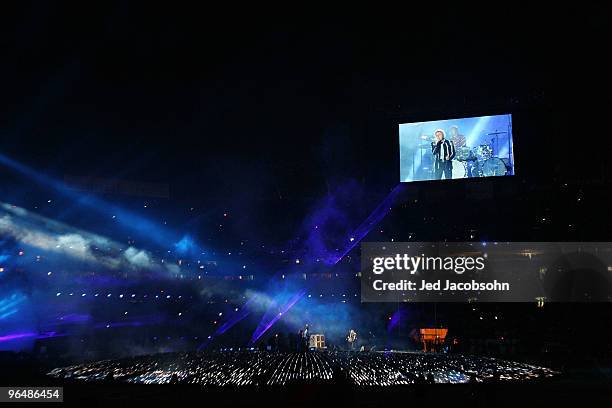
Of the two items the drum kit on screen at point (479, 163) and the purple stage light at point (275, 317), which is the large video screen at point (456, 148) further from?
the purple stage light at point (275, 317)

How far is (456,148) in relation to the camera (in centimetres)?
1767

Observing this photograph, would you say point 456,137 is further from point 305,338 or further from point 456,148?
point 305,338

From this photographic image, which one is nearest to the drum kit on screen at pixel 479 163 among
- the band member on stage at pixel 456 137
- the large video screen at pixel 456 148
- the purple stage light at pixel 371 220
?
the large video screen at pixel 456 148

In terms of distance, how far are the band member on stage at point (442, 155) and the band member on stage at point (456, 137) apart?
15cm

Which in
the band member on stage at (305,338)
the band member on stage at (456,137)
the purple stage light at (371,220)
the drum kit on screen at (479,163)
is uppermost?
the band member on stage at (456,137)

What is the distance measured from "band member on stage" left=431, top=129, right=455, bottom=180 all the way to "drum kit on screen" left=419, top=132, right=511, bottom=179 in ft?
0.59

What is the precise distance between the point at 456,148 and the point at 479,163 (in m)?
0.97

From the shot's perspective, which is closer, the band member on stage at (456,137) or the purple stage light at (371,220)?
the band member on stage at (456,137)

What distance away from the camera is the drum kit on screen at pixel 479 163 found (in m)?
17.0

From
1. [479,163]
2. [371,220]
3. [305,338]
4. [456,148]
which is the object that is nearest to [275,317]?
[305,338]

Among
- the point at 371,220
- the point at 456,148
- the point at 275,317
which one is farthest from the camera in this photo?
the point at 275,317

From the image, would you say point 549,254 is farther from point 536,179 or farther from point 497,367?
point 497,367

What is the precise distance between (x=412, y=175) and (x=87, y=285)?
13.4 m

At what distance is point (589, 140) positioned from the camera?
16625mm
